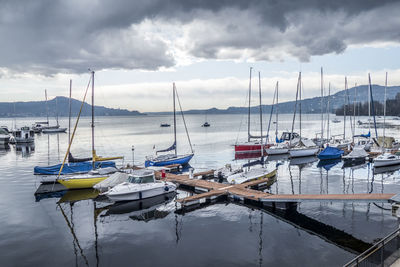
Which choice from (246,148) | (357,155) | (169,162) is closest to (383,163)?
(357,155)

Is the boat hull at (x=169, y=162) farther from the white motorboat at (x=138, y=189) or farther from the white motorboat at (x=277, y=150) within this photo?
the white motorboat at (x=277, y=150)

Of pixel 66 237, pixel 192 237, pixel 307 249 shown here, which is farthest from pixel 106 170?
pixel 307 249

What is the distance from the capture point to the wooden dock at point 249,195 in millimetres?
21812

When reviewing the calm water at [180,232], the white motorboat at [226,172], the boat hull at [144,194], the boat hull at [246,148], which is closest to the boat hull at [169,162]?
the white motorboat at [226,172]

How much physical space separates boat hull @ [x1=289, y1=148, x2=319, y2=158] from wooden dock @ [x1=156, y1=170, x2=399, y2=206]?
779 inches

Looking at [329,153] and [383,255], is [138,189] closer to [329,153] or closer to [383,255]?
[383,255]

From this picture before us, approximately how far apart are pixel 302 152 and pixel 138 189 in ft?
128

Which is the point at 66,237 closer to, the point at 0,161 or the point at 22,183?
the point at 22,183

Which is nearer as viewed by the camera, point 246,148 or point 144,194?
point 144,194

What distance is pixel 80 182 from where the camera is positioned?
33.7 metres

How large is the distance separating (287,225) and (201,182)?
1385 centimetres

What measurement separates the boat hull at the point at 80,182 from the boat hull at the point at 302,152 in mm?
37274

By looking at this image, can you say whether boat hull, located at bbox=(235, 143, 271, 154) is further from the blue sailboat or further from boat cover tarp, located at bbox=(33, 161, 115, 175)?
boat cover tarp, located at bbox=(33, 161, 115, 175)

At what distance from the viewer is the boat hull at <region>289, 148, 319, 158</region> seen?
57062 mm
